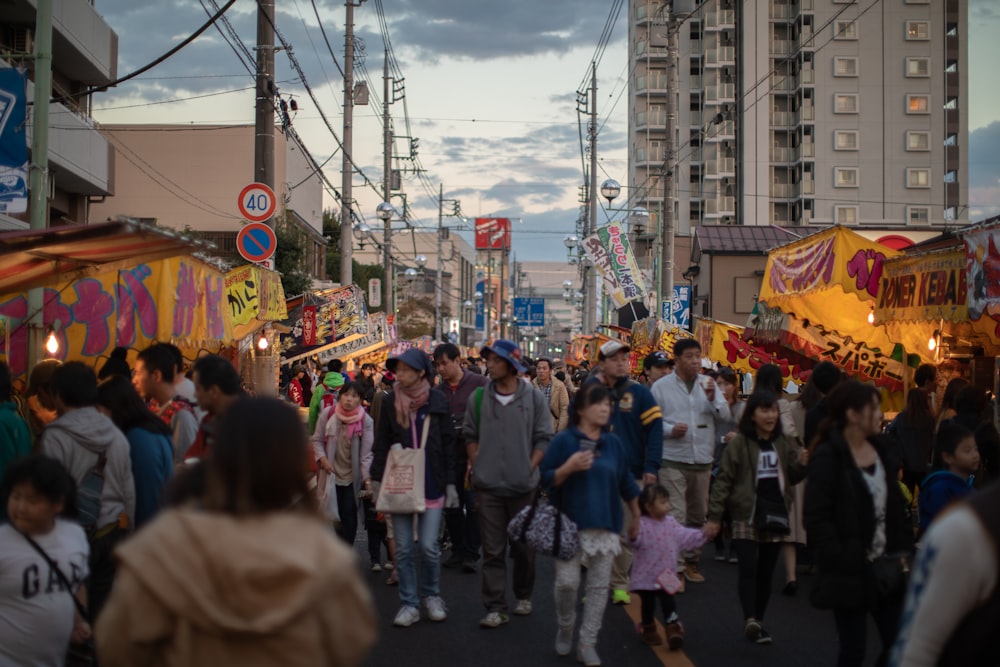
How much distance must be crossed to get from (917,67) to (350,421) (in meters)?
48.9

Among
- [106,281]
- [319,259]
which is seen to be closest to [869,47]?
[319,259]

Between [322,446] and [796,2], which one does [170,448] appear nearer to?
[322,446]

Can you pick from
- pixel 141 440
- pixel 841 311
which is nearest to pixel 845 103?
pixel 841 311

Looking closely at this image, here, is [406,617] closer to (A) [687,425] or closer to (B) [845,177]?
(A) [687,425]

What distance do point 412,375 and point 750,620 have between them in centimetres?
295

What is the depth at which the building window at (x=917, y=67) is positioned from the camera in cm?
4994

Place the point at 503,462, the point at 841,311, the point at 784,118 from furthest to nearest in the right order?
the point at 784,118 < the point at 841,311 < the point at 503,462

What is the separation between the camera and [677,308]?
26500mm

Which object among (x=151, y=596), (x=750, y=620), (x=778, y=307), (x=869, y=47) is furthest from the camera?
(x=869, y=47)

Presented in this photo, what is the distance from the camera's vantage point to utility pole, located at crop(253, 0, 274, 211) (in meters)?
14.0

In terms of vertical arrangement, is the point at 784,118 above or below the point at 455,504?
above

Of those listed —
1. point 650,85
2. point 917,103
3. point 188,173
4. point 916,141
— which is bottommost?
point 188,173

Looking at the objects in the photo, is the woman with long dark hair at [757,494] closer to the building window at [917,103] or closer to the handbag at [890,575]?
the handbag at [890,575]

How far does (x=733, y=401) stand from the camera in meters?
10.7
